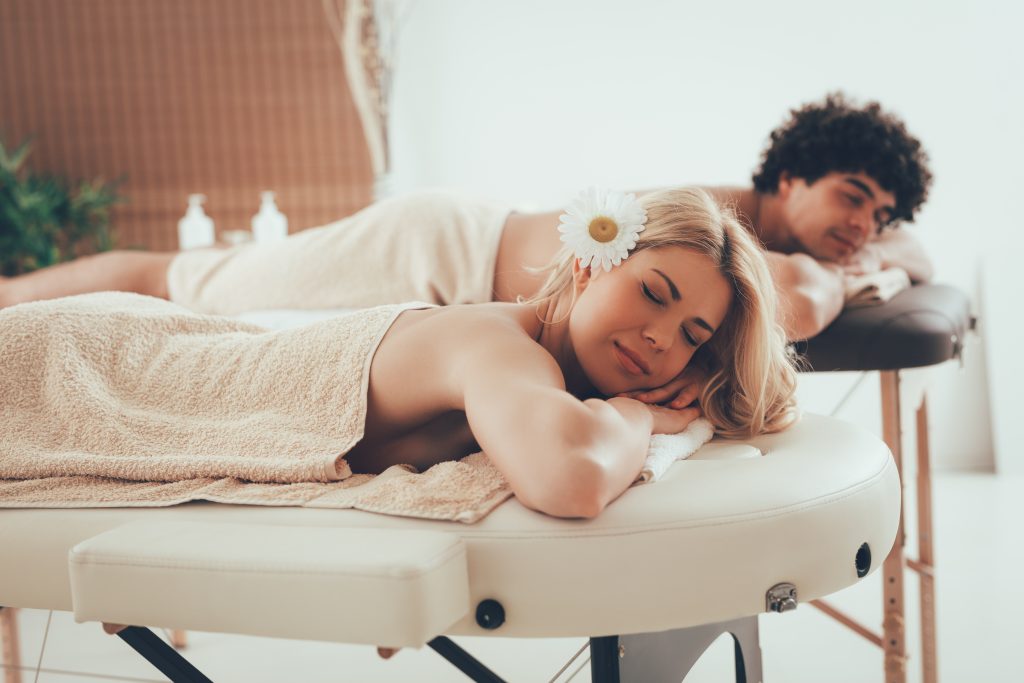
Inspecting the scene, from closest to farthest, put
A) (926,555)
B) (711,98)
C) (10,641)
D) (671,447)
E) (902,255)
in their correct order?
(671,447)
(10,641)
(926,555)
(902,255)
(711,98)

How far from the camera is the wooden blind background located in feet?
10.3

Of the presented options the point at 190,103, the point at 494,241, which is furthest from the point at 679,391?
the point at 190,103

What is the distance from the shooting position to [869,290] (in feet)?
5.83

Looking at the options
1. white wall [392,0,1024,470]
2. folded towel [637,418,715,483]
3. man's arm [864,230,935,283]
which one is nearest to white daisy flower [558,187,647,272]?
folded towel [637,418,715,483]

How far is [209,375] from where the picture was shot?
125cm

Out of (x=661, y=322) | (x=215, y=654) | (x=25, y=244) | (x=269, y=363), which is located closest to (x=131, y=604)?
(x=269, y=363)

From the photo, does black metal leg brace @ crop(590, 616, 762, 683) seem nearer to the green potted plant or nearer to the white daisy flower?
the white daisy flower

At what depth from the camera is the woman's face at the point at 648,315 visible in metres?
1.11

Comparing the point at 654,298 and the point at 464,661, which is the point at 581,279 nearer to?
the point at 654,298

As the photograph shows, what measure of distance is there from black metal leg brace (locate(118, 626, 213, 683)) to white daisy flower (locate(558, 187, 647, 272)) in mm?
643

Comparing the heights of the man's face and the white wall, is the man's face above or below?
below

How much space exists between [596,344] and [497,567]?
36cm

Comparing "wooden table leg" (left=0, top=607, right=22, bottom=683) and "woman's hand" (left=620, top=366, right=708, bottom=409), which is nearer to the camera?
"woman's hand" (left=620, top=366, right=708, bottom=409)

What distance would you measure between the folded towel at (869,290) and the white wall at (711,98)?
1274 mm
